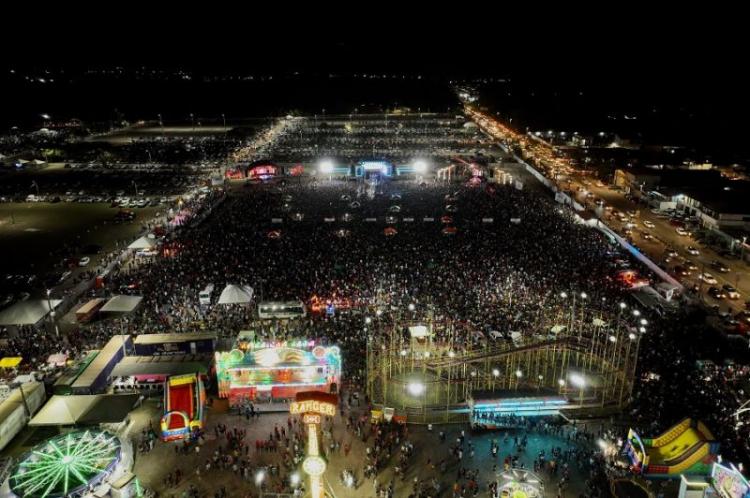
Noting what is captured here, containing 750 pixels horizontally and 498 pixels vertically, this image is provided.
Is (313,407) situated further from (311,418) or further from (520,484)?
(520,484)

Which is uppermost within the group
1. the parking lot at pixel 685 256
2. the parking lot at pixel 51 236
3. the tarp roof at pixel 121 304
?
the tarp roof at pixel 121 304

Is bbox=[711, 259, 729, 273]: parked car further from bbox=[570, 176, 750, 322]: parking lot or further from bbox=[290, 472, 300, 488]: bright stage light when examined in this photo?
bbox=[290, 472, 300, 488]: bright stage light

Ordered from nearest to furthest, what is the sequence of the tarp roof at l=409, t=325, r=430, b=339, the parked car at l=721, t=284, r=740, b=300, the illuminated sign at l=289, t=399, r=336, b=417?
the illuminated sign at l=289, t=399, r=336, b=417
the tarp roof at l=409, t=325, r=430, b=339
the parked car at l=721, t=284, r=740, b=300

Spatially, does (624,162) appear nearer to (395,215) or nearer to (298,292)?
(395,215)

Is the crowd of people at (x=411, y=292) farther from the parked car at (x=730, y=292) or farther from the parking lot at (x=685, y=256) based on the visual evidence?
the parked car at (x=730, y=292)

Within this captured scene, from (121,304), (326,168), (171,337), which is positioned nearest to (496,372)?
(171,337)

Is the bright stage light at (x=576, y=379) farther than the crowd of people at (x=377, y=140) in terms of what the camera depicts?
No

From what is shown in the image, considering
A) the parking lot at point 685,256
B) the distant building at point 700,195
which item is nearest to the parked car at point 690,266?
the parking lot at point 685,256

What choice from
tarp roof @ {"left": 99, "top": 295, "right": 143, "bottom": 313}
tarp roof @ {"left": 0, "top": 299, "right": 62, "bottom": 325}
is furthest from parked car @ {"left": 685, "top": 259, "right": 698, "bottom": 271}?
tarp roof @ {"left": 0, "top": 299, "right": 62, "bottom": 325}
